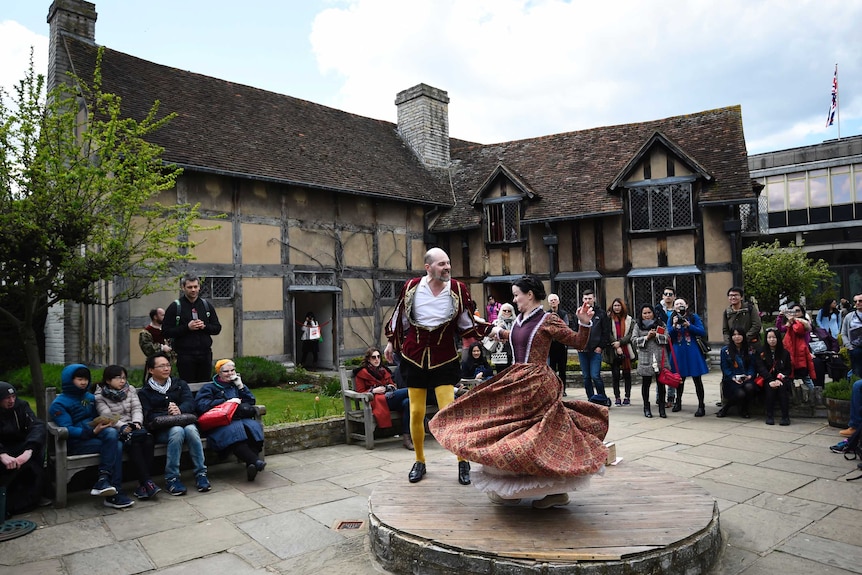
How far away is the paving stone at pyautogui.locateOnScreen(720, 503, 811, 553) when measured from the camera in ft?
13.7

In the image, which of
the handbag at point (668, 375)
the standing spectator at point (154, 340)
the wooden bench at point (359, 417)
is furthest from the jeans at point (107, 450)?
the handbag at point (668, 375)

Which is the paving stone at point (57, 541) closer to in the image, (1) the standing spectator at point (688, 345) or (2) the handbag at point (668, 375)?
(2) the handbag at point (668, 375)

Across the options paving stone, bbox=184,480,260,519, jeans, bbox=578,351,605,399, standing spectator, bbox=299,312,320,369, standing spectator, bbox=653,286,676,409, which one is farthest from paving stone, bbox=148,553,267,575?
standing spectator, bbox=299,312,320,369

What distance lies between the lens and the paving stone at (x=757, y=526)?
13.7 ft

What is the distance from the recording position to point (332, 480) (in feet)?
19.7

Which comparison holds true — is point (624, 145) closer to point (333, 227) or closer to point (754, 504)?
point (333, 227)

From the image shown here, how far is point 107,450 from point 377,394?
3.10m

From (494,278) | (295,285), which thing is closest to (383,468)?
(295,285)

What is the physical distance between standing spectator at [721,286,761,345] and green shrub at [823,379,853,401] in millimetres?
1046

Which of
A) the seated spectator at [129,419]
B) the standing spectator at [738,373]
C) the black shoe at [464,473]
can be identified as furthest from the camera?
the standing spectator at [738,373]

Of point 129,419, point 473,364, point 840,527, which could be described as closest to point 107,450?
point 129,419

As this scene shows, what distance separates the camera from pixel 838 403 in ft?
25.9

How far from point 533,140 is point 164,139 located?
12.2 m

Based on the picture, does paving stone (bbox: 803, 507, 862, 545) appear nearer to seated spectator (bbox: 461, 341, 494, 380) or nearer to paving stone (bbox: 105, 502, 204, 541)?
paving stone (bbox: 105, 502, 204, 541)
